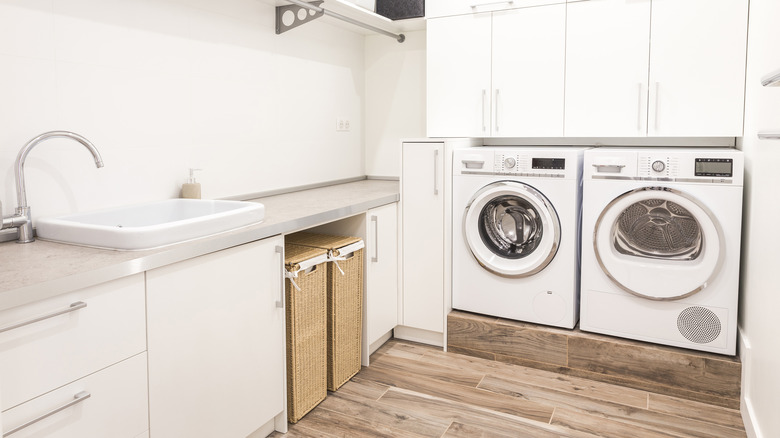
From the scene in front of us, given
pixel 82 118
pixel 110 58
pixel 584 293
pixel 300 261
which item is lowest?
pixel 584 293

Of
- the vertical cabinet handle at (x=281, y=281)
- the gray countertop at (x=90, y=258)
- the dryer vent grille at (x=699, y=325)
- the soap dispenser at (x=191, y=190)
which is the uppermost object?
the soap dispenser at (x=191, y=190)

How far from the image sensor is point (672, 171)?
99.9 inches

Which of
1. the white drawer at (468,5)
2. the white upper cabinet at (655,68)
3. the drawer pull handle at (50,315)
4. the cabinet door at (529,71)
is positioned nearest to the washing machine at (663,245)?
the white upper cabinet at (655,68)

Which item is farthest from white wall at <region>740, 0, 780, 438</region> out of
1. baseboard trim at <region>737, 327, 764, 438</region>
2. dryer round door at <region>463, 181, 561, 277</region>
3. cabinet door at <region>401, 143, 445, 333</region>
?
cabinet door at <region>401, 143, 445, 333</region>

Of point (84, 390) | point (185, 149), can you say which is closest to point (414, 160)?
point (185, 149)

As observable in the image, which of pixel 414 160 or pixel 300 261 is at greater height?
pixel 414 160

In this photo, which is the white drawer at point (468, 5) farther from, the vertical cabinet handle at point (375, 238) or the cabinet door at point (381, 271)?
the vertical cabinet handle at point (375, 238)

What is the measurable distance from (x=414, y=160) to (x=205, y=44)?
3.83 feet

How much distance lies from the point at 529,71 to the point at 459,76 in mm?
399

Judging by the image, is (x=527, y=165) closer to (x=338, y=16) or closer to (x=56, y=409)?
(x=338, y=16)

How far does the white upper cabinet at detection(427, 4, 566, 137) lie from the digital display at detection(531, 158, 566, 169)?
1.08 ft

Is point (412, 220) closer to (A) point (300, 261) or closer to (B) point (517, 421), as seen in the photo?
(A) point (300, 261)

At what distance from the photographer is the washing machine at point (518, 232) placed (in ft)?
9.11

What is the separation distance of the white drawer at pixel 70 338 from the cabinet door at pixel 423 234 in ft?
5.67
